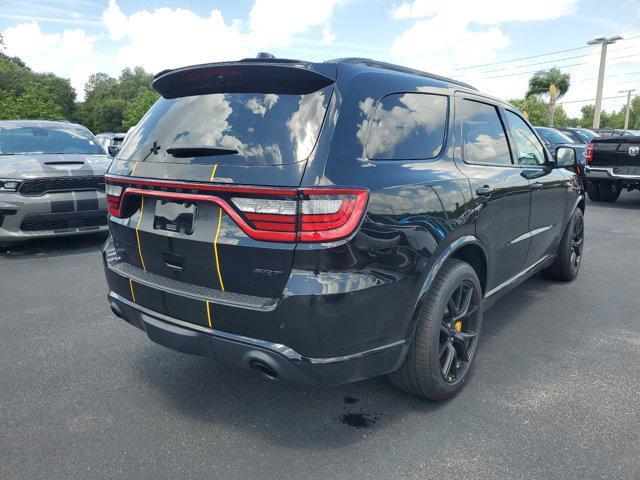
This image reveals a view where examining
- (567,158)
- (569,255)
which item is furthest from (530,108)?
(567,158)

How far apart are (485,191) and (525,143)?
4.06 feet

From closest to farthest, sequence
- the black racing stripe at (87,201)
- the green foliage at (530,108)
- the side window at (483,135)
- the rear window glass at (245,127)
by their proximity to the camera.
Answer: the rear window glass at (245,127), the side window at (483,135), the black racing stripe at (87,201), the green foliage at (530,108)

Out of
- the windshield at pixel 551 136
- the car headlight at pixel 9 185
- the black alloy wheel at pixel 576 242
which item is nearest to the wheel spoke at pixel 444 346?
the black alloy wheel at pixel 576 242

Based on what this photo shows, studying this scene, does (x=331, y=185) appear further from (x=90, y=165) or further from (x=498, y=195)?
(x=90, y=165)

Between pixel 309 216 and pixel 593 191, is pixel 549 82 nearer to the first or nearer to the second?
pixel 593 191

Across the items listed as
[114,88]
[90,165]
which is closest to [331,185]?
[90,165]

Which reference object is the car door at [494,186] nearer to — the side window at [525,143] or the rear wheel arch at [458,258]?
the rear wheel arch at [458,258]

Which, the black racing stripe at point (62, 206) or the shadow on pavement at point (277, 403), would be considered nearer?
the shadow on pavement at point (277, 403)

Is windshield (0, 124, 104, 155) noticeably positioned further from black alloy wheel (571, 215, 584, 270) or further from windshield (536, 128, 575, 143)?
windshield (536, 128, 575, 143)

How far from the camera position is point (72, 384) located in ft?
9.65

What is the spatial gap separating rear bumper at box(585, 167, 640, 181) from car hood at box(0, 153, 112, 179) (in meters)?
9.37

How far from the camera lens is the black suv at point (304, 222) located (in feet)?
6.63

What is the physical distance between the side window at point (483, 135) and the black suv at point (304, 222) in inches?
3.9

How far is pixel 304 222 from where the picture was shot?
6.51ft
